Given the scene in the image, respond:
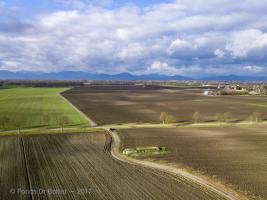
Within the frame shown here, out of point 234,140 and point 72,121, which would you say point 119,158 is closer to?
point 234,140

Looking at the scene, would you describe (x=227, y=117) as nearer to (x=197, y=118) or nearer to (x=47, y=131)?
(x=197, y=118)

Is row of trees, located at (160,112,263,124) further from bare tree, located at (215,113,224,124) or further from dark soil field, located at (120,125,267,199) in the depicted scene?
dark soil field, located at (120,125,267,199)

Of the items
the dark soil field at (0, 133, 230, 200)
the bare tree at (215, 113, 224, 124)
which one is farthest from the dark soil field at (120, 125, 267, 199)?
the bare tree at (215, 113, 224, 124)

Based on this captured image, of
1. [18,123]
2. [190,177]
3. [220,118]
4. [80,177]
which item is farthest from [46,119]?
[190,177]

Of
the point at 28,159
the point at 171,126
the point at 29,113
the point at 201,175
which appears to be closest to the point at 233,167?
the point at 201,175

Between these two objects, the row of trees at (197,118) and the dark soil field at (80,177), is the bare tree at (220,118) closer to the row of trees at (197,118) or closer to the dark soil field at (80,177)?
the row of trees at (197,118)

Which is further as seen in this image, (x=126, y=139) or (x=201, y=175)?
(x=126, y=139)
